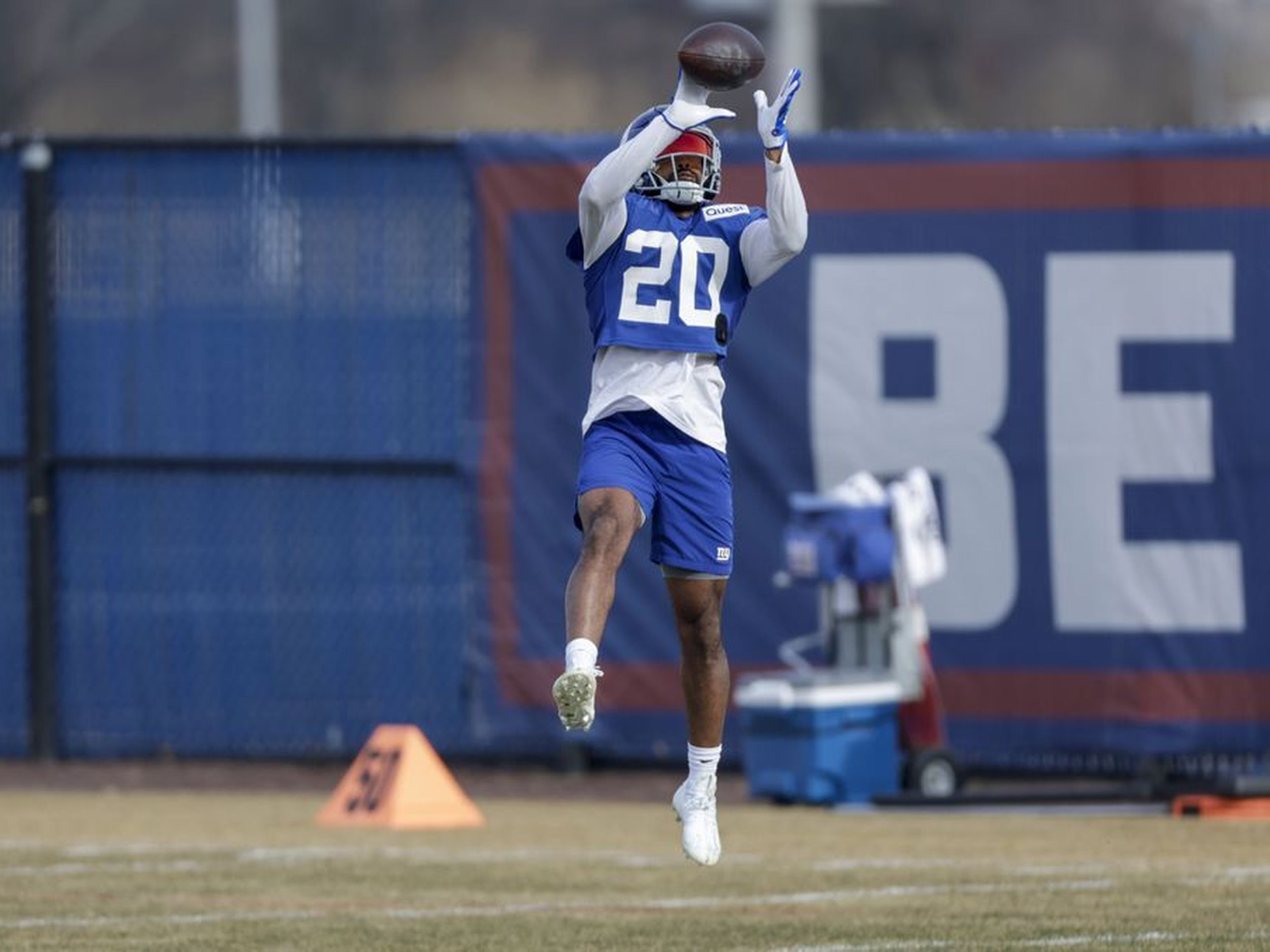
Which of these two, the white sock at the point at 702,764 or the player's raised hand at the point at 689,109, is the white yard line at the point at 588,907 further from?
the player's raised hand at the point at 689,109

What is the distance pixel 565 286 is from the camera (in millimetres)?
16203

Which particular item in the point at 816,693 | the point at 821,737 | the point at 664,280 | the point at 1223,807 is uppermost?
the point at 664,280

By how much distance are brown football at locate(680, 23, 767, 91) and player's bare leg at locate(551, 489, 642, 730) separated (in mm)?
1315

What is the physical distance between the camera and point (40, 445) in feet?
54.9

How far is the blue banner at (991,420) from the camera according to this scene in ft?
50.2

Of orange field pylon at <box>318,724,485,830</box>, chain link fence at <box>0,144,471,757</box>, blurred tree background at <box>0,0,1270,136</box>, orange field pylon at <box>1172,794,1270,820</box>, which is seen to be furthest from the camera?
blurred tree background at <box>0,0,1270,136</box>

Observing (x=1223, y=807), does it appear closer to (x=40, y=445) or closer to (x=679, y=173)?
(x=679, y=173)

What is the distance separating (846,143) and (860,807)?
3.45 meters

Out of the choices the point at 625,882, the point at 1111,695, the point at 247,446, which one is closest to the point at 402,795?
the point at 625,882

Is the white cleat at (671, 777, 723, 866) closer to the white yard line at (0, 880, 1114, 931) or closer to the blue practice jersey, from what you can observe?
the white yard line at (0, 880, 1114, 931)

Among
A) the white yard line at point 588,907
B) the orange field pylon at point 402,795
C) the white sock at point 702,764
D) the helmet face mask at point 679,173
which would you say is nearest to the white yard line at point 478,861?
the white yard line at point 588,907

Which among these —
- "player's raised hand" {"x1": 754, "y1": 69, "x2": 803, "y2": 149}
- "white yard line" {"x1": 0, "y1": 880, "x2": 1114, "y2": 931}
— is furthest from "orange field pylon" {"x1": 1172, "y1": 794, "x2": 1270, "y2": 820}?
"player's raised hand" {"x1": 754, "y1": 69, "x2": 803, "y2": 149}

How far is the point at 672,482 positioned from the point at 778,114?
3.97 ft

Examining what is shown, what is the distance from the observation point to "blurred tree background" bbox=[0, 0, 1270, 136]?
4953cm
